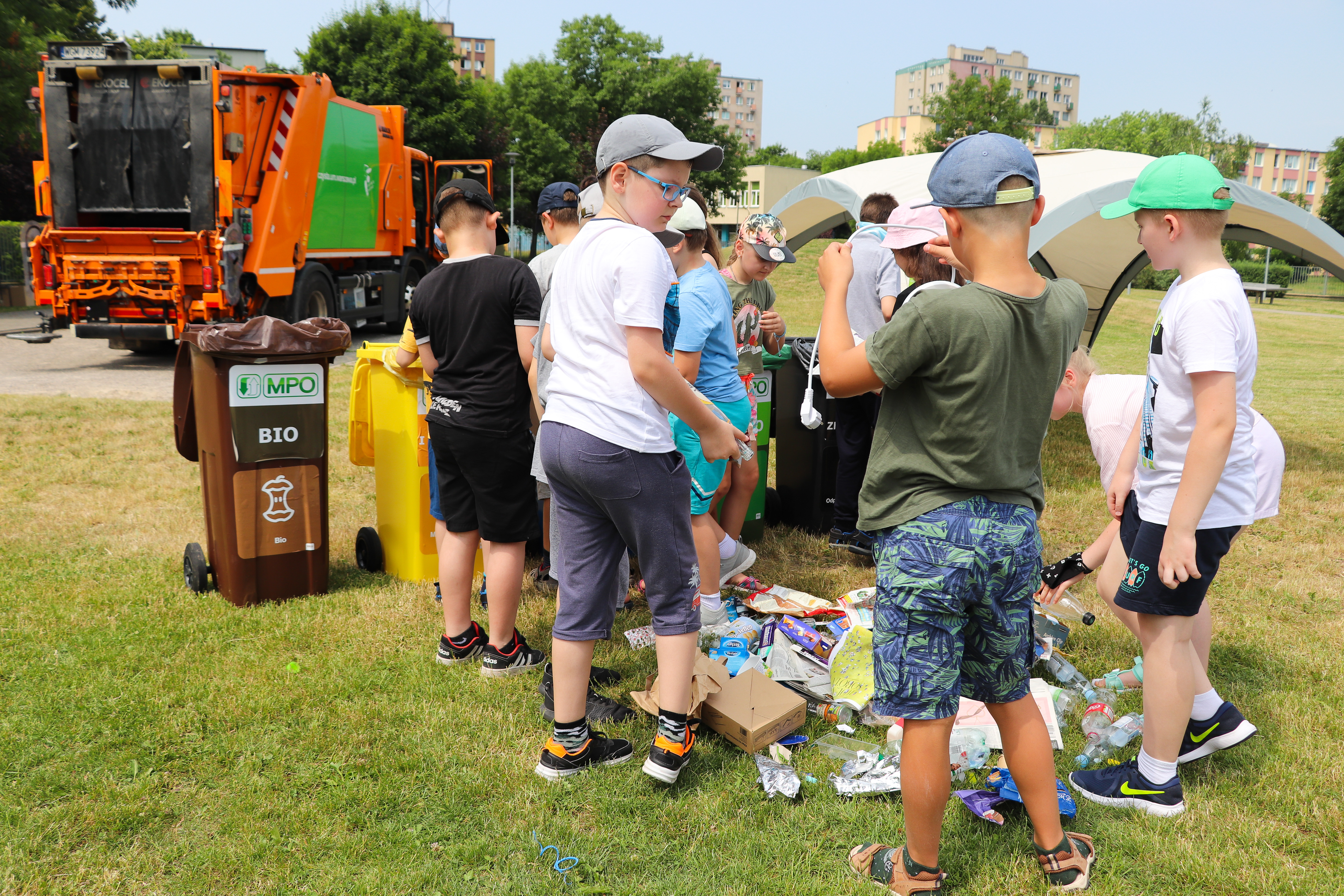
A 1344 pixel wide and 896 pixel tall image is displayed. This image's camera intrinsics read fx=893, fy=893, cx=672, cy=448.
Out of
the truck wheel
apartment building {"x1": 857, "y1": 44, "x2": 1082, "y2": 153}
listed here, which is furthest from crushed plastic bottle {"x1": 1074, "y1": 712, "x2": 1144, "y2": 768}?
apartment building {"x1": 857, "y1": 44, "x2": 1082, "y2": 153}

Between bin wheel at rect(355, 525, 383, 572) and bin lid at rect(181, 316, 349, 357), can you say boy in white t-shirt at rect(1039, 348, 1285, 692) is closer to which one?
bin lid at rect(181, 316, 349, 357)

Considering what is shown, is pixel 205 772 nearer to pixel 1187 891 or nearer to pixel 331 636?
pixel 331 636

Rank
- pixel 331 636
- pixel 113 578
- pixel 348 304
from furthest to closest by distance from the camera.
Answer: pixel 348 304 < pixel 113 578 < pixel 331 636

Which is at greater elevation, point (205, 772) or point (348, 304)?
point (348, 304)

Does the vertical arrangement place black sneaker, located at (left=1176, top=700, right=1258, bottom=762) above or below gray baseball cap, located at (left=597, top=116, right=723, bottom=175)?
below

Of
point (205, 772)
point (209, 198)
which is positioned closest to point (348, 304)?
point (209, 198)

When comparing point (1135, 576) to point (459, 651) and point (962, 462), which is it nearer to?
point (962, 462)

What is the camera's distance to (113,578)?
453 centimetres

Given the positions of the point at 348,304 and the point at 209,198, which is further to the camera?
the point at 348,304

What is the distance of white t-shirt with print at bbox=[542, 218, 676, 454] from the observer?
2.49 metres

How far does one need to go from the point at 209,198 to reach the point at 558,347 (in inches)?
354

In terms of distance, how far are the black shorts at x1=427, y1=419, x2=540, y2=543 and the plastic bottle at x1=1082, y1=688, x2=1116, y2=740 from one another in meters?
2.20

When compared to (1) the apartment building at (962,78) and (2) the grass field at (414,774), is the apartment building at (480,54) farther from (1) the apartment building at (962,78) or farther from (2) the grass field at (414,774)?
(2) the grass field at (414,774)

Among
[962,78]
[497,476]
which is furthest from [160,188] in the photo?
[962,78]
